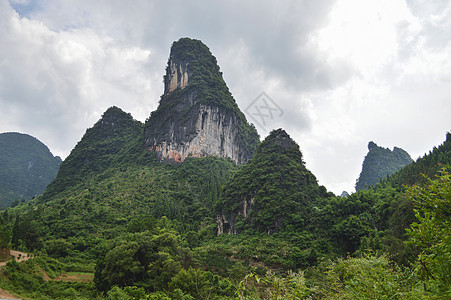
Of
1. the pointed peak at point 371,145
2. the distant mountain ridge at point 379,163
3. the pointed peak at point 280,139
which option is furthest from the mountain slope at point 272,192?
the pointed peak at point 371,145

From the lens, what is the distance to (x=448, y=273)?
3158mm

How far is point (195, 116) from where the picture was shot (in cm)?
5834

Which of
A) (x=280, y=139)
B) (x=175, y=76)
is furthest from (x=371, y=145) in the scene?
(x=175, y=76)

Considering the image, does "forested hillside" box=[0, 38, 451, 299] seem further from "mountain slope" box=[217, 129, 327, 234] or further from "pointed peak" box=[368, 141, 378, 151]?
"pointed peak" box=[368, 141, 378, 151]

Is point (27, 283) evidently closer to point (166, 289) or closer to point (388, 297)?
point (166, 289)

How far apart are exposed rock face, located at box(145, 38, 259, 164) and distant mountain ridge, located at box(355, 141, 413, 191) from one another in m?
34.4

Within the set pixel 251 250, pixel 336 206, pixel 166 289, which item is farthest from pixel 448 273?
pixel 336 206

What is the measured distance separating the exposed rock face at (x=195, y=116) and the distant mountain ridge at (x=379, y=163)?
34.4 meters

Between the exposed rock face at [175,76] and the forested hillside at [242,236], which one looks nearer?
the forested hillside at [242,236]

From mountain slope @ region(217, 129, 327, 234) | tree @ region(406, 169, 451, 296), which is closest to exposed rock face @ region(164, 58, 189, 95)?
mountain slope @ region(217, 129, 327, 234)

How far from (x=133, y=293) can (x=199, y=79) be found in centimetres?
5615

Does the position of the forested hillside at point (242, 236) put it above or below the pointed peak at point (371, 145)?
below

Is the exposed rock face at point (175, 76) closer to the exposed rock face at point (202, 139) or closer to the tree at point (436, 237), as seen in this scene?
the exposed rock face at point (202, 139)

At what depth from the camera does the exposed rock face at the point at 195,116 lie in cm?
5722
